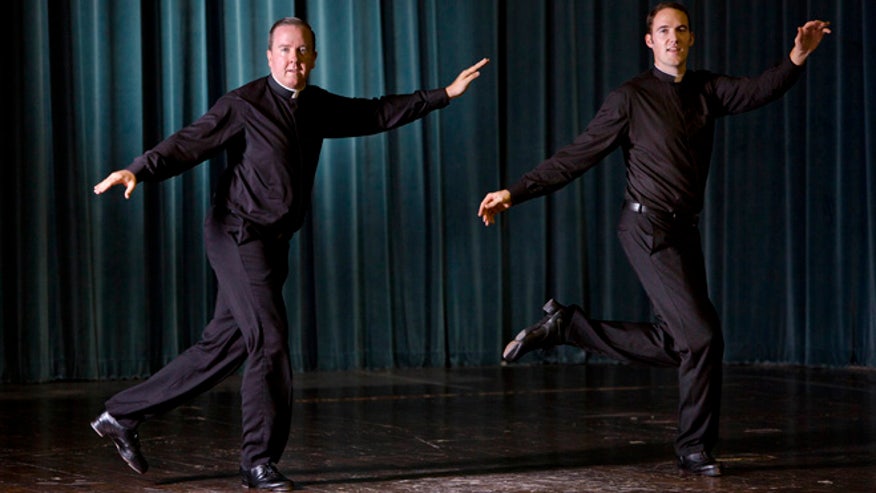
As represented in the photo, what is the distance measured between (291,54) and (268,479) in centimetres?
124

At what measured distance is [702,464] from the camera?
158 inches

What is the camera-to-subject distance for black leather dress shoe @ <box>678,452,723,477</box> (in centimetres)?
402

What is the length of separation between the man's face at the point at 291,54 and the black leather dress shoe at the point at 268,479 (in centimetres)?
113

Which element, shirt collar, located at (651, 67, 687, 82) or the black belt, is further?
shirt collar, located at (651, 67, 687, 82)

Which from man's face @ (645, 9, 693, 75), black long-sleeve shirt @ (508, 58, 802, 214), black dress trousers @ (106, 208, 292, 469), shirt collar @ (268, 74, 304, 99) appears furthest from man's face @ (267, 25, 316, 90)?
man's face @ (645, 9, 693, 75)

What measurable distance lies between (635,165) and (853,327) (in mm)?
4203

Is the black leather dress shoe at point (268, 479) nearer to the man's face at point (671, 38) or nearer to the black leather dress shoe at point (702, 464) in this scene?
the black leather dress shoe at point (702, 464)

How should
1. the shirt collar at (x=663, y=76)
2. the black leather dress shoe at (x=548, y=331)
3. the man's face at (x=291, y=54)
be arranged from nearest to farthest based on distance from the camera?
the man's face at (x=291, y=54) < the shirt collar at (x=663, y=76) < the black leather dress shoe at (x=548, y=331)

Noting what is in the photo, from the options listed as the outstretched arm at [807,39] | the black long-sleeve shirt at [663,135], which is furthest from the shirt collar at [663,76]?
the outstretched arm at [807,39]

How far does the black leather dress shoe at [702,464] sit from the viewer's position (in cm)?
402

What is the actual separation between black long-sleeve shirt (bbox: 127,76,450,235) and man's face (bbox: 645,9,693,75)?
1.08 m

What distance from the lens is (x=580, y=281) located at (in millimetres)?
8219

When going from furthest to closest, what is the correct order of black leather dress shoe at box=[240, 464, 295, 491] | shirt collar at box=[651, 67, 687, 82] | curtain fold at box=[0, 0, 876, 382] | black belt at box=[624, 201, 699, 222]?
curtain fold at box=[0, 0, 876, 382]
shirt collar at box=[651, 67, 687, 82]
black belt at box=[624, 201, 699, 222]
black leather dress shoe at box=[240, 464, 295, 491]

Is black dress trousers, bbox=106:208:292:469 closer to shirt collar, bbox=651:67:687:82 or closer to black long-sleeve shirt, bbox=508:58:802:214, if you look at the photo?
black long-sleeve shirt, bbox=508:58:802:214
